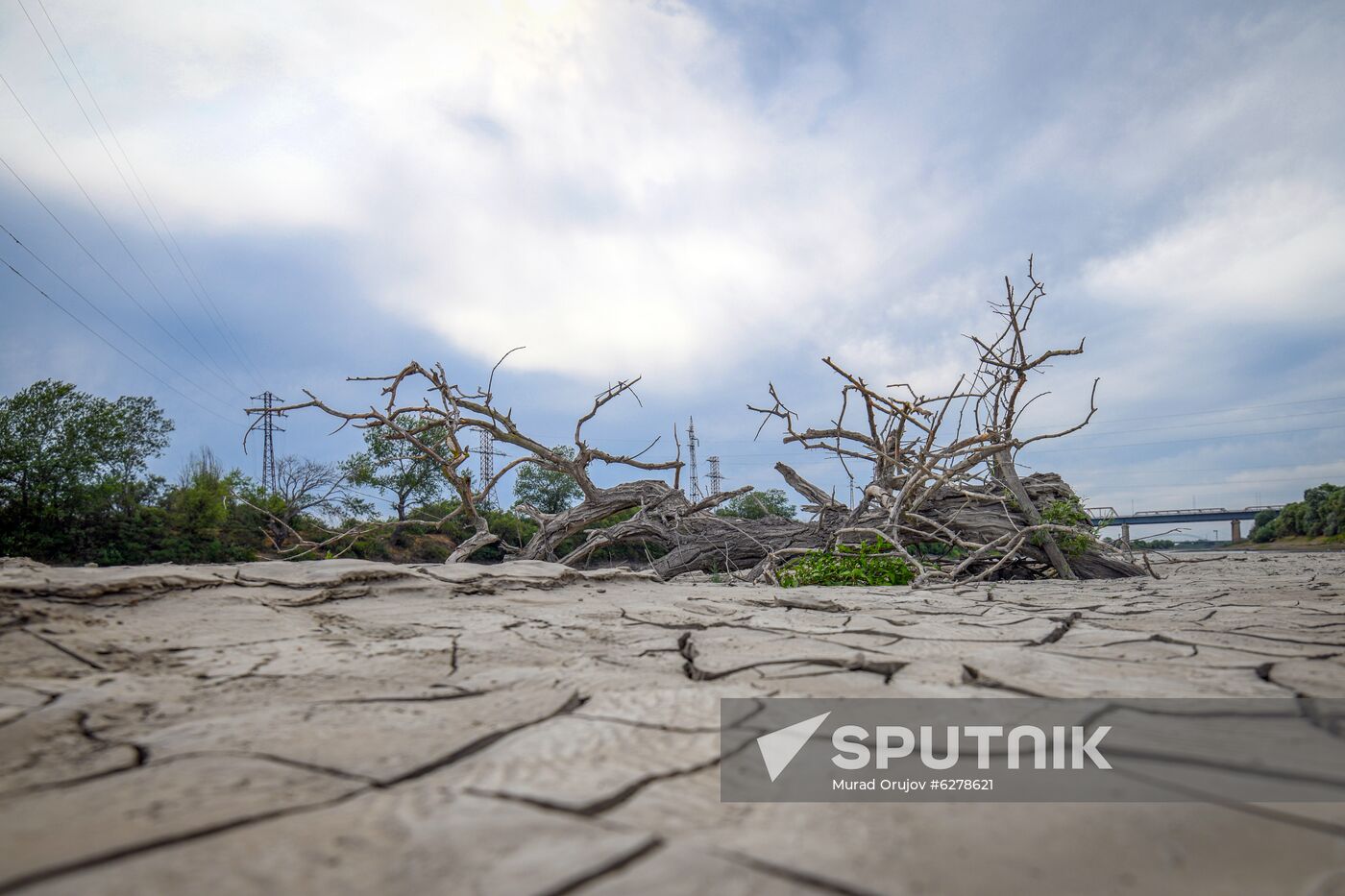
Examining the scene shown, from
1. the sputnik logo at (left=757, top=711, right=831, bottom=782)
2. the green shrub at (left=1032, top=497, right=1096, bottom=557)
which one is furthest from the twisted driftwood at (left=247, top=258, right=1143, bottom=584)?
the sputnik logo at (left=757, top=711, right=831, bottom=782)

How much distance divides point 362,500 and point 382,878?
20.0 m

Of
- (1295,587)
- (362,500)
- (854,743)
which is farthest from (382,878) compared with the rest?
(362,500)

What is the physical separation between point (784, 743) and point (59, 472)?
760 inches

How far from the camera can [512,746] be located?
1.20 meters

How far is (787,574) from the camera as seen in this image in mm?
5984

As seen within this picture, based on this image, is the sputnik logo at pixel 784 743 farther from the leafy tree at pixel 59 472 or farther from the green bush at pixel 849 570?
the leafy tree at pixel 59 472

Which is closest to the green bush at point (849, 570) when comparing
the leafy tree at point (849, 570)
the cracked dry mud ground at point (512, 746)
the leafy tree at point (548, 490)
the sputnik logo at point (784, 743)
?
the leafy tree at point (849, 570)

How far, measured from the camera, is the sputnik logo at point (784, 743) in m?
1.15

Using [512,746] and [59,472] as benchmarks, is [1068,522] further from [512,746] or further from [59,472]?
[59,472]

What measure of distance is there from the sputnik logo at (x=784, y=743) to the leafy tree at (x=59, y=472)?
17953mm

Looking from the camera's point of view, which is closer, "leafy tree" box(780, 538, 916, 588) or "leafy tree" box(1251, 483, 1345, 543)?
"leafy tree" box(780, 538, 916, 588)

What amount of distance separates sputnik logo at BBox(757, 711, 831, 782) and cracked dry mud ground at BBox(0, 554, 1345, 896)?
108mm

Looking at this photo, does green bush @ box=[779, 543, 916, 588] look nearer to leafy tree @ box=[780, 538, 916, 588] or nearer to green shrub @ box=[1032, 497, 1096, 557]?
leafy tree @ box=[780, 538, 916, 588]

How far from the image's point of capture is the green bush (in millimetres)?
5652
